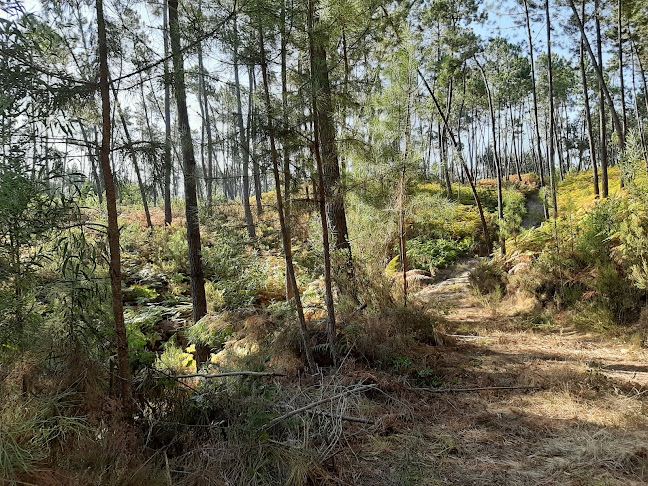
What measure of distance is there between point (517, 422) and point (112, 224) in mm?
3638

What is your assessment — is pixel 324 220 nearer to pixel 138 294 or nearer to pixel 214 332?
pixel 214 332

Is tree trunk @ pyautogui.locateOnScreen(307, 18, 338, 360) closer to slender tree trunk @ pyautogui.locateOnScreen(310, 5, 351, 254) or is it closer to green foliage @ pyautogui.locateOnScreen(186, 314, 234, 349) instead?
slender tree trunk @ pyautogui.locateOnScreen(310, 5, 351, 254)

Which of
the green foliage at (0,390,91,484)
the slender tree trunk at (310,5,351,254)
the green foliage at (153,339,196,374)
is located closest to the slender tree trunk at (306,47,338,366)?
the slender tree trunk at (310,5,351,254)

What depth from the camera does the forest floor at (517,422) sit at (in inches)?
103

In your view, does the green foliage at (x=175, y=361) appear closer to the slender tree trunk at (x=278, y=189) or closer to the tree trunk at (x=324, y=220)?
the slender tree trunk at (x=278, y=189)

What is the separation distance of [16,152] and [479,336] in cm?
658

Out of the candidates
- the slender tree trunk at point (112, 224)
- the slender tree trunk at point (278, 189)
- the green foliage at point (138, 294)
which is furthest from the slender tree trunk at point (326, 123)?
the green foliage at point (138, 294)

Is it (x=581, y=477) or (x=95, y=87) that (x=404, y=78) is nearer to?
(x=95, y=87)

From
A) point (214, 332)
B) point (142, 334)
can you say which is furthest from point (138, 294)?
point (142, 334)

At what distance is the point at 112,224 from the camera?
255 centimetres

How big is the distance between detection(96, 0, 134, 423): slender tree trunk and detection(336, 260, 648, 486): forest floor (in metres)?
1.62

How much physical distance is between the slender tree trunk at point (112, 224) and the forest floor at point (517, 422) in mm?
1623

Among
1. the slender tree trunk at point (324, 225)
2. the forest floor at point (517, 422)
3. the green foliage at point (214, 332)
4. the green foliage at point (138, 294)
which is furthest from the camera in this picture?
the green foliage at point (138, 294)

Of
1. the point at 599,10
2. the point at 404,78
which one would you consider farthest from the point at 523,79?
the point at 404,78
